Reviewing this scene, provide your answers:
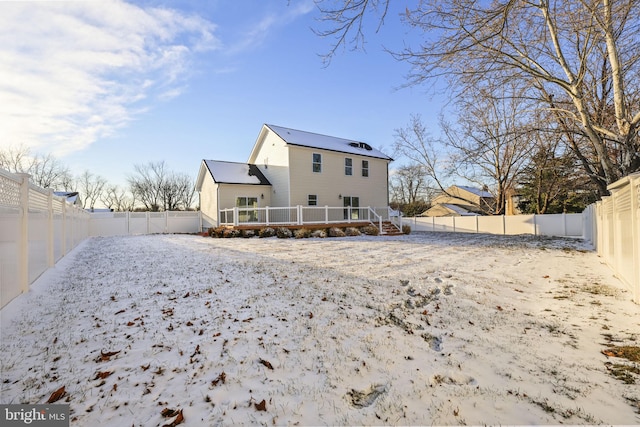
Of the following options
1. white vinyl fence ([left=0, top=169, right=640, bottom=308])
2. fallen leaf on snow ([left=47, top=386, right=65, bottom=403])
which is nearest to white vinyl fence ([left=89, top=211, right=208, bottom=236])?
white vinyl fence ([left=0, top=169, right=640, bottom=308])

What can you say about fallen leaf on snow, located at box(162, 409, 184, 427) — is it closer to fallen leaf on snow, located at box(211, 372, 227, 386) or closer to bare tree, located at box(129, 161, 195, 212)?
fallen leaf on snow, located at box(211, 372, 227, 386)

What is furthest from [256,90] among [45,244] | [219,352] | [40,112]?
[219,352]

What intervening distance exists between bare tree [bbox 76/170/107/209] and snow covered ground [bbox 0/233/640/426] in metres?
49.0

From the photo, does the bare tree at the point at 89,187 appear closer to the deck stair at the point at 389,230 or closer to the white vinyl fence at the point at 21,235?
the deck stair at the point at 389,230

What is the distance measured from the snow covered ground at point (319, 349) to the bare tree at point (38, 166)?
38795mm

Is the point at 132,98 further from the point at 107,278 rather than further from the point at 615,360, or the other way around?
the point at 615,360

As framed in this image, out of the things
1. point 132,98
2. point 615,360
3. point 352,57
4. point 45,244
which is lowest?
point 615,360

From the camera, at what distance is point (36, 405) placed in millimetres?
2088

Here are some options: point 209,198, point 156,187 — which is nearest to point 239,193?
point 209,198

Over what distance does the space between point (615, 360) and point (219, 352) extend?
148 inches

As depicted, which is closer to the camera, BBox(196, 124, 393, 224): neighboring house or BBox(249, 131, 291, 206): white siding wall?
BBox(249, 131, 291, 206): white siding wall

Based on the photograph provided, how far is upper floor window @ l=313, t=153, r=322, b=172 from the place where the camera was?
1819 cm

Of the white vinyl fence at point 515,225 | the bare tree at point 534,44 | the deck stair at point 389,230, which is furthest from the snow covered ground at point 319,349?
the white vinyl fence at point 515,225

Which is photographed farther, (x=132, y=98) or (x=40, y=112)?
(x=132, y=98)
